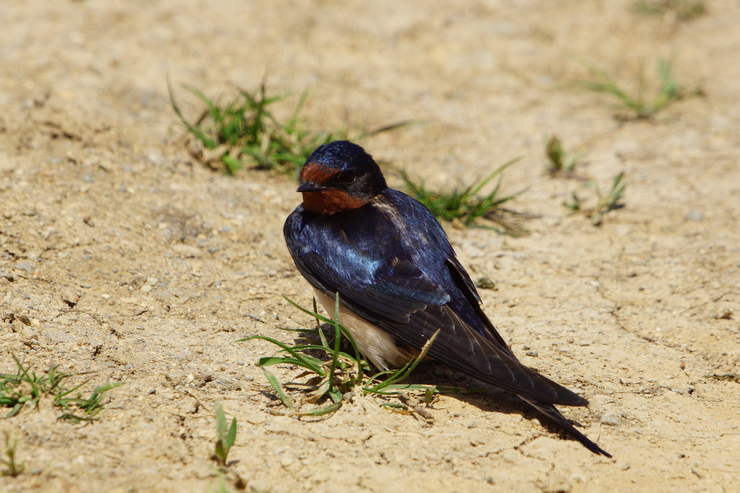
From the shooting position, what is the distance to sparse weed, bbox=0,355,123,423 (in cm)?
262

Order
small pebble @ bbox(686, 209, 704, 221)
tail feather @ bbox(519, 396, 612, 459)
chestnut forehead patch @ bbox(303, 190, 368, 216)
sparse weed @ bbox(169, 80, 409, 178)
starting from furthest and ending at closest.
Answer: sparse weed @ bbox(169, 80, 409, 178) → small pebble @ bbox(686, 209, 704, 221) → chestnut forehead patch @ bbox(303, 190, 368, 216) → tail feather @ bbox(519, 396, 612, 459)

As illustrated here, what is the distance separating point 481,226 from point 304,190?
68.2 inches

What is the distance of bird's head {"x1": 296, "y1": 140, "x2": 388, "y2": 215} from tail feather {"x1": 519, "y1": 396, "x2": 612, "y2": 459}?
1.35 m

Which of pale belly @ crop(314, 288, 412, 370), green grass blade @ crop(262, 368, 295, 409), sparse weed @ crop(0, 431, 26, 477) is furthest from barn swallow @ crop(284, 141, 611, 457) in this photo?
sparse weed @ crop(0, 431, 26, 477)

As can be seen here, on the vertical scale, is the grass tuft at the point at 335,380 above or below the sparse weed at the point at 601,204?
below

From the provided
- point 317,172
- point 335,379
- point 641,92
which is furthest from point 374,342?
point 641,92

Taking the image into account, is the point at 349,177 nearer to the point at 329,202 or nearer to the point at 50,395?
the point at 329,202

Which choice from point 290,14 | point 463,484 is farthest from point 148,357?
point 290,14

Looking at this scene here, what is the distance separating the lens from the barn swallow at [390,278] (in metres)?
2.94

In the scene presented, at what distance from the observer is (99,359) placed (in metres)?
3.05

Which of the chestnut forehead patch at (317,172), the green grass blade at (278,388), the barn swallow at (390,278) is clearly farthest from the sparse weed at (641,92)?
the green grass blade at (278,388)

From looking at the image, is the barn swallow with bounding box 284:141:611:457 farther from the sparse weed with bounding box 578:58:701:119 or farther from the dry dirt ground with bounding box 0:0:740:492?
the sparse weed with bounding box 578:58:701:119

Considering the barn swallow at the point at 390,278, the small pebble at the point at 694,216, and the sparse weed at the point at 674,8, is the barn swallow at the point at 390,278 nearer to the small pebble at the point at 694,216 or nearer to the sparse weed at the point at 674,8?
the small pebble at the point at 694,216

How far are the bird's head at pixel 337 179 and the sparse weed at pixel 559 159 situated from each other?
2244 millimetres
